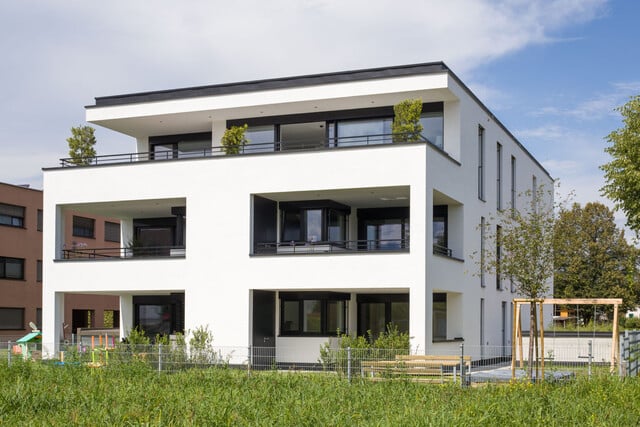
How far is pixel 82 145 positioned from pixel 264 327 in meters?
9.33

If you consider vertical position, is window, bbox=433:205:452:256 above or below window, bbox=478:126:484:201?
below

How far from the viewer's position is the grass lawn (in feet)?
41.2

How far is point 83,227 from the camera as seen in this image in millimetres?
52750

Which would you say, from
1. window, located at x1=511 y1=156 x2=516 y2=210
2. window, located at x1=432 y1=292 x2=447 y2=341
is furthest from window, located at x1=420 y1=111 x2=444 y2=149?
window, located at x1=511 y1=156 x2=516 y2=210

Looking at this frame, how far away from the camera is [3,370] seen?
20.2 m

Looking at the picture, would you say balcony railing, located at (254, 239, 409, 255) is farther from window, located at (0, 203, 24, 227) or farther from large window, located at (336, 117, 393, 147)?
window, located at (0, 203, 24, 227)

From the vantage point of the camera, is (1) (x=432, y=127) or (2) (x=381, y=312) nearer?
(1) (x=432, y=127)

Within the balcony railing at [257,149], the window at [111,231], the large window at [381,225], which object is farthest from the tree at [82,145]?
the window at [111,231]

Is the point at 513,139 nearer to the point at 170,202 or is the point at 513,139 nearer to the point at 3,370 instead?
the point at 170,202

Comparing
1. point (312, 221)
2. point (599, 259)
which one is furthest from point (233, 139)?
point (599, 259)

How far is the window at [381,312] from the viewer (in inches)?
1164

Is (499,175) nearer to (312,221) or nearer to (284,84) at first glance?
(312,221)

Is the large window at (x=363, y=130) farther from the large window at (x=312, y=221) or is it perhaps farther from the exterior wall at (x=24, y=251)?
the exterior wall at (x=24, y=251)

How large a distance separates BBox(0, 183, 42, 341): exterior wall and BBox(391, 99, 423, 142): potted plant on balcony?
1063 inches
